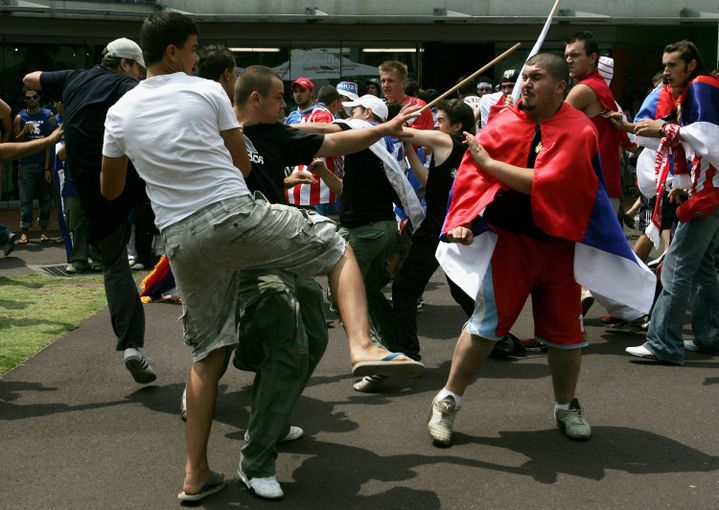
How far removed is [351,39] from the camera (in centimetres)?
2047

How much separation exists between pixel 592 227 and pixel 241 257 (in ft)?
6.17

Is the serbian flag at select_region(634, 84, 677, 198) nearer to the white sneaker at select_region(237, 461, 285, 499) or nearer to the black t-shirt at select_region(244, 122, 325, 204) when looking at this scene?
the black t-shirt at select_region(244, 122, 325, 204)

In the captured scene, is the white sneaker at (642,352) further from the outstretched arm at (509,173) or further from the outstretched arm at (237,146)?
the outstretched arm at (237,146)

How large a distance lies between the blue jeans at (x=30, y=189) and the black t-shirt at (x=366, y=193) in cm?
827

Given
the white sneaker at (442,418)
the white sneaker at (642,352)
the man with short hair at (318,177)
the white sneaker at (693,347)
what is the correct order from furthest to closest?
the white sneaker at (693,347), the white sneaker at (642,352), the man with short hair at (318,177), the white sneaker at (442,418)

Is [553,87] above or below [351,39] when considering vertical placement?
above

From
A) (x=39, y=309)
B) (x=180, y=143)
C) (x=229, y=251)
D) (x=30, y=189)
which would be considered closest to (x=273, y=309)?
(x=229, y=251)

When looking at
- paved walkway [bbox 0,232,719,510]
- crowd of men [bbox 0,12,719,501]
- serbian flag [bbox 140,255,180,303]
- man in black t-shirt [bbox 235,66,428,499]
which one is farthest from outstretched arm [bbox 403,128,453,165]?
serbian flag [bbox 140,255,180,303]

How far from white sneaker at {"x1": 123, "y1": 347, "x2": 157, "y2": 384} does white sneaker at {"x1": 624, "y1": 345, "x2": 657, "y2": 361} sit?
128 inches

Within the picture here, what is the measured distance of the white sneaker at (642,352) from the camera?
688 cm

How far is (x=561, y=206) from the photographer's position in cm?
497

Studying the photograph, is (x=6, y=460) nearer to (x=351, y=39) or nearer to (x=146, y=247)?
(x=146, y=247)

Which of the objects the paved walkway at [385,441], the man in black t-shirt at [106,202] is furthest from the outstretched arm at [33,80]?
the paved walkway at [385,441]

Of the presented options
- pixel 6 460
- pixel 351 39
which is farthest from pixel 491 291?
pixel 351 39
